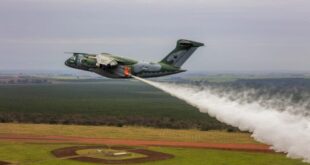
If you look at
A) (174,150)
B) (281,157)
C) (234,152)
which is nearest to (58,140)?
(174,150)

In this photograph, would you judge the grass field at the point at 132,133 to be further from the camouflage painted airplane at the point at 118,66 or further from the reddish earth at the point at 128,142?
the camouflage painted airplane at the point at 118,66

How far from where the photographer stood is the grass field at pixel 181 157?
246 feet

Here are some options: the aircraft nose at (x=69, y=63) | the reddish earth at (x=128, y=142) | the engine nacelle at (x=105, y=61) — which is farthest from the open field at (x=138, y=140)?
the engine nacelle at (x=105, y=61)

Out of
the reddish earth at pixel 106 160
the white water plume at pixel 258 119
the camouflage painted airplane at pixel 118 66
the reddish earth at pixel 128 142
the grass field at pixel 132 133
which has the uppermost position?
the camouflage painted airplane at pixel 118 66

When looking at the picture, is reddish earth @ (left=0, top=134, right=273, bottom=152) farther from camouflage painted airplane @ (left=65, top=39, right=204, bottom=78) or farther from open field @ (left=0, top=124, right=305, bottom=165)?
camouflage painted airplane @ (left=65, top=39, right=204, bottom=78)

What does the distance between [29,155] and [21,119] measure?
53477mm

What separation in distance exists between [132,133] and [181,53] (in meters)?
63.8

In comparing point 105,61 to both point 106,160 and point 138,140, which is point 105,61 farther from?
point 138,140

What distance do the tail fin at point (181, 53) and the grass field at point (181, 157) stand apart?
3509cm

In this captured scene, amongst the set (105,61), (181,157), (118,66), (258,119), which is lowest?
(181,157)

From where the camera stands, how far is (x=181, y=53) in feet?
140

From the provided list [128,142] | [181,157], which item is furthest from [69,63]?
[128,142]

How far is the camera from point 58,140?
94.7m

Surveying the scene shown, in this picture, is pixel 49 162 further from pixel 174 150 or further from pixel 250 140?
pixel 250 140
